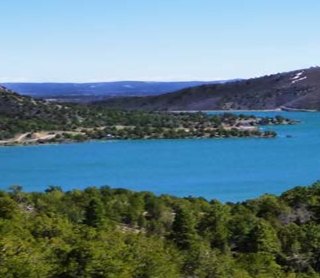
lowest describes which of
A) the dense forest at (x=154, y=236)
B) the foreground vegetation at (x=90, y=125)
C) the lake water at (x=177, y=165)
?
the lake water at (x=177, y=165)

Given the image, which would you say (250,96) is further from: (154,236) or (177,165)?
(154,236)

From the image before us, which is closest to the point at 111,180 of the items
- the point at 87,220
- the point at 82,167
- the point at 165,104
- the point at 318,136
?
the point at 82,167

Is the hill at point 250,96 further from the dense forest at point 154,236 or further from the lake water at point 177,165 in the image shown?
the dense forest at point 154,236

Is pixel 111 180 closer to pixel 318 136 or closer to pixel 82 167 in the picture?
pixel 82 167

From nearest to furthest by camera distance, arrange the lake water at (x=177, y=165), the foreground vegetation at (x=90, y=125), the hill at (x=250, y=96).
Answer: the lake water at (x=177, y=165)
the foreground vegetation at (x=90, y=125)
the hill at (x=250, y=96)

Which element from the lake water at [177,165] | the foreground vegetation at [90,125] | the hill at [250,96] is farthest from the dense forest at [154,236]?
the hill at [250,96]

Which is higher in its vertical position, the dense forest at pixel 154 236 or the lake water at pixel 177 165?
the dense forest at pixel 154 236
